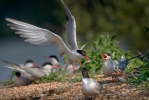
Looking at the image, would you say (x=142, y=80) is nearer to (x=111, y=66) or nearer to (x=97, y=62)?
(x=111, y=66)

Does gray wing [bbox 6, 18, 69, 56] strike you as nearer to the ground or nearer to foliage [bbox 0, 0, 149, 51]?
the ground

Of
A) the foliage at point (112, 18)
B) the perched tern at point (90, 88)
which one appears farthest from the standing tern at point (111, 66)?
the foliage at point (112, 18)

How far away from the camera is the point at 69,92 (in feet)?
26.6

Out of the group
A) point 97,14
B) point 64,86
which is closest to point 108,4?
point 97,14

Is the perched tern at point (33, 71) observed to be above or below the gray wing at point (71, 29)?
below

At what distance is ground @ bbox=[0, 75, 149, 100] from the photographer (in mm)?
7475

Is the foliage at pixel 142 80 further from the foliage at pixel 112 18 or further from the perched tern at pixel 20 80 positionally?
the foliage at pixel 112 18

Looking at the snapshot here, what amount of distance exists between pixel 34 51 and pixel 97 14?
374 inches

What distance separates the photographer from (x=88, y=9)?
15312mm

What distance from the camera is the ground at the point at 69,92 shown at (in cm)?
748

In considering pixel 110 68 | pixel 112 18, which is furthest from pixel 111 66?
pixel 112 18

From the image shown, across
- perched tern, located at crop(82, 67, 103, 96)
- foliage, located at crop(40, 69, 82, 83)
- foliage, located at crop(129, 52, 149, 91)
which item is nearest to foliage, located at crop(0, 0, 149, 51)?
foliage, located at crop(40, 69, 82, 83)

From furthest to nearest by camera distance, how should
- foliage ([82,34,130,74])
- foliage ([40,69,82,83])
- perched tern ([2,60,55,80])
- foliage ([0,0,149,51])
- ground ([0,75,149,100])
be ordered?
1. foliage ([0,0,149,51])
2. perched tern ([2,60,55,80])
3. foliage ([82,34,130,74])
4. foliage ([40,69,82,83])
5. ground ([0,75,149,100])

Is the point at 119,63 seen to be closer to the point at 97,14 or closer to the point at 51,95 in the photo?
the point at 51,95
